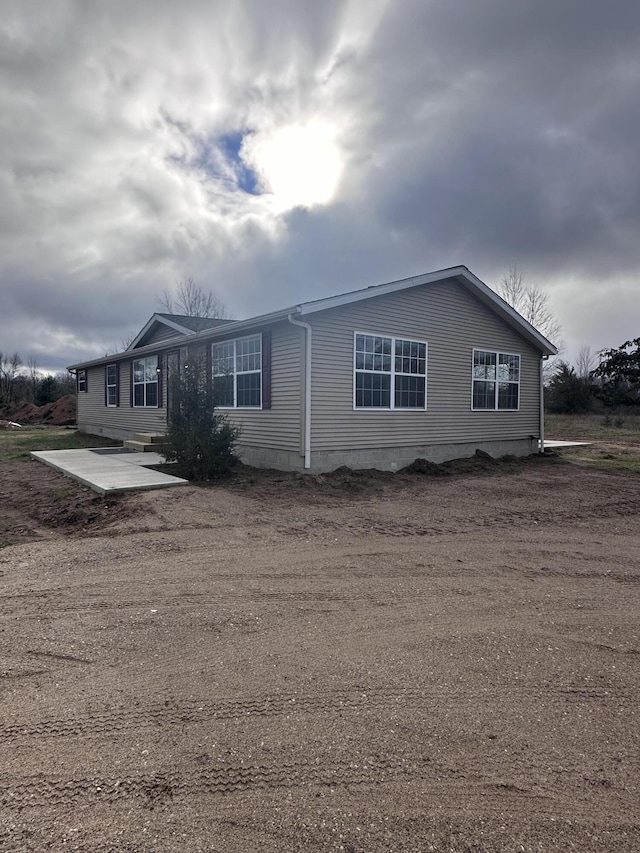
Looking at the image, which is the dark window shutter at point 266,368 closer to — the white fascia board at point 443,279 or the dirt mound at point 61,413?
the white fascia board at point 443,279

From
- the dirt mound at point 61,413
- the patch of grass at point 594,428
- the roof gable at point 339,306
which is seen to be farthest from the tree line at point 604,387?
the dirt mound at point 61,413

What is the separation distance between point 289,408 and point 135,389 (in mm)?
9184

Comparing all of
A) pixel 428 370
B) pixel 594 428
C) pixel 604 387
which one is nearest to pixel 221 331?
pixel 428 370

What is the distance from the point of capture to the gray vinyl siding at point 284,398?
9930 mm

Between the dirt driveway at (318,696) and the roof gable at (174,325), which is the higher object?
the roof gable at (174,325)

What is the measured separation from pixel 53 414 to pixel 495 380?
27.6 meters

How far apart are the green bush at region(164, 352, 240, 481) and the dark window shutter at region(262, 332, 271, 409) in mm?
1198

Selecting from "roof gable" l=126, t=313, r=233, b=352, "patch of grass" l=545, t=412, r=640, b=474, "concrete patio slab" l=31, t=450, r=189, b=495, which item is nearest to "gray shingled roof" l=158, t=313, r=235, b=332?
"roof gable" l=126, t=313, r=233, b=352

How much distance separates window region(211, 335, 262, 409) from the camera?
11227 millimetres

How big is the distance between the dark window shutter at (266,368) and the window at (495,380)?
598cm

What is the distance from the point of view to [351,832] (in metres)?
1.68

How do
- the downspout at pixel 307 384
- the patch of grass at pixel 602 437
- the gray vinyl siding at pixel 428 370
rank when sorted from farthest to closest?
the patch of grass at pixel 602 437
the gray vinyl siding at pixel 428 370
the downspout at pixel 307 384

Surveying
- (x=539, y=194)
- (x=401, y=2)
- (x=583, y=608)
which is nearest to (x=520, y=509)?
(x=583, y=608)

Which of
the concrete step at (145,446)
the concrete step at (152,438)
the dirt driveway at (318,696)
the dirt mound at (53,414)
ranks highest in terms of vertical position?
the dirt mound at (53,414)
